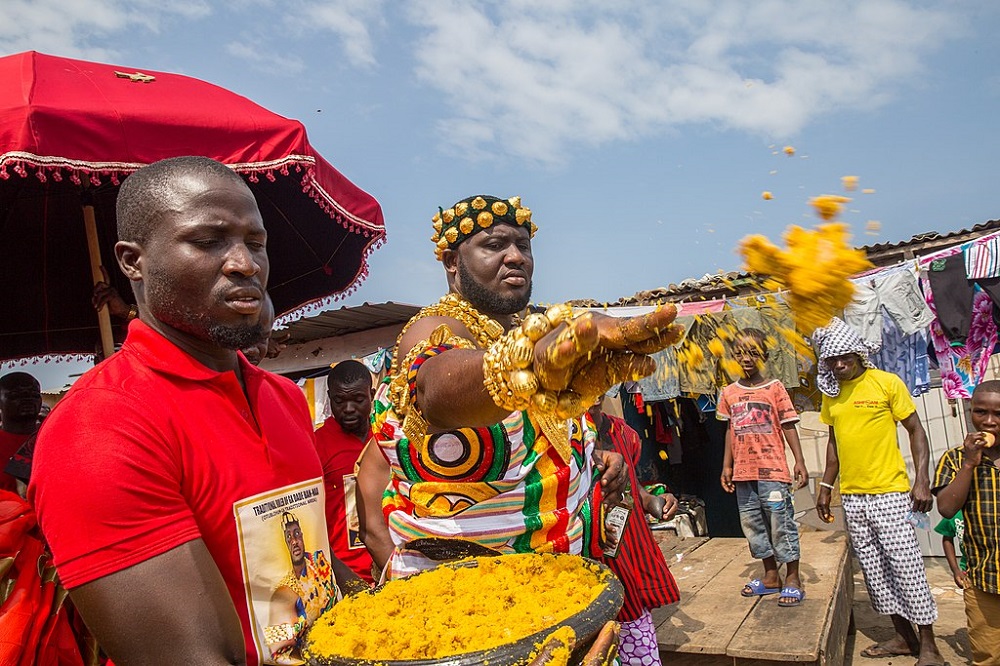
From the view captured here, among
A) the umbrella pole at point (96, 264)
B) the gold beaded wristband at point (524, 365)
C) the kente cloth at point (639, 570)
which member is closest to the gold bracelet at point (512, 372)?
the gold beaded wristband at point (524, 365)

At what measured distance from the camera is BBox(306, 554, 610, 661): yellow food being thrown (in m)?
1.35

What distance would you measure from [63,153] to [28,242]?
187 centimetres

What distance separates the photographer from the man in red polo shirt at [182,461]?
48.1 inches

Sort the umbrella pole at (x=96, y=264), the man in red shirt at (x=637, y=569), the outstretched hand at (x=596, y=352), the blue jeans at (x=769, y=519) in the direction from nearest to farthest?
the outstretched hand at (x=596, y=352) → the man in red shirt at (x=637, y=569) → the umbrella pole at (x=96, y=264) → the blue jeans at (x=769, y=519)

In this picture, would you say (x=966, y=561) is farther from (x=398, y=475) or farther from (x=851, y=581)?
(x=398, y=475)

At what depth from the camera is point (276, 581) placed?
1.55 metres

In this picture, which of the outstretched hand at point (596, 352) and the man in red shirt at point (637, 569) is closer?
the outstretched hand at point (596, 352)

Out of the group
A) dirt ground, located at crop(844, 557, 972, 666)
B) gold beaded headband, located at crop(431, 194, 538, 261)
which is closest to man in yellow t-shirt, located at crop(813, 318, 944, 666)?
dirt ground, located at crop(844, 557, 972, 666)

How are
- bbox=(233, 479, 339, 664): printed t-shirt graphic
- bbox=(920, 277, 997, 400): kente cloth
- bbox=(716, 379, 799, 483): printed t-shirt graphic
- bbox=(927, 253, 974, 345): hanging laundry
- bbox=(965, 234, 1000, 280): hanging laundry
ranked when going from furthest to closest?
bbox=(920, 277, 997, 400): kente cloth
bbox=(927, 253, 974, 345): hanging laundry
bbox=(965, 234, 1000, 280): hanging laundry
bbox=(716, 379, 799, 483): printed t-shirt graphic
bbox=(233, 479, 339, 664): printed t-shirt graphic

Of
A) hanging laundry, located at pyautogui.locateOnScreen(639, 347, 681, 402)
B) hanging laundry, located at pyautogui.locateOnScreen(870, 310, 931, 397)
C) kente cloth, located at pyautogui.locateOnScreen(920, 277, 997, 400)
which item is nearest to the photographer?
kente cloth, located at pyautogui.locateOnScreen(920, 277, 997, 400)

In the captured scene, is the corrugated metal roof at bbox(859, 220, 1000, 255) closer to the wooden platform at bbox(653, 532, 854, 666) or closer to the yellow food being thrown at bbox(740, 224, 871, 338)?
the wooden platform at bbox(653, 532, 854, 666)

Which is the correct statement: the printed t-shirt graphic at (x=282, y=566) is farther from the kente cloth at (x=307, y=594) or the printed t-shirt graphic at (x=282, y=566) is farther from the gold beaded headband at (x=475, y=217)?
the gold beaded headband at (x=475, y=217)

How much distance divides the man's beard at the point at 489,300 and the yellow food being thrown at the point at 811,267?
0.99m

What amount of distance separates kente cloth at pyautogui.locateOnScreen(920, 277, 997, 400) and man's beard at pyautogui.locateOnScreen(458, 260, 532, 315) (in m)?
5.39
